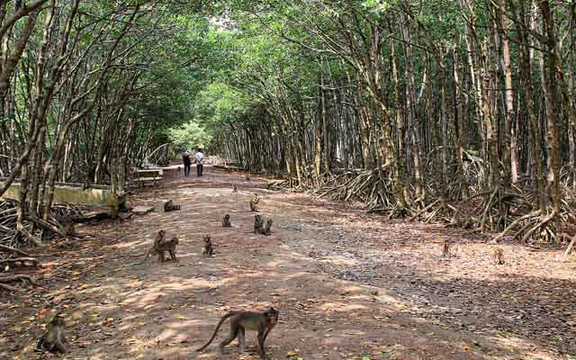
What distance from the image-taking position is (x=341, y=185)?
872 inches

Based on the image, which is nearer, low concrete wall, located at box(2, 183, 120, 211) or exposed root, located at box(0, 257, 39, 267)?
exposed root, located at box(0, 257, 39, 267)

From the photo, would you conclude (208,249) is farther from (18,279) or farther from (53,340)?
(53,340)

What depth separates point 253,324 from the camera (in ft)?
16.3

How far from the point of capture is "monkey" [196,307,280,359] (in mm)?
4910

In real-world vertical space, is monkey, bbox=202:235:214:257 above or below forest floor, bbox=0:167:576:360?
above

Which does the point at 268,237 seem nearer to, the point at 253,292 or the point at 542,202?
the point at 253,292

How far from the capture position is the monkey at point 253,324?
193 inches

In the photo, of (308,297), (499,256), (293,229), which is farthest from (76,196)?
(499,256)

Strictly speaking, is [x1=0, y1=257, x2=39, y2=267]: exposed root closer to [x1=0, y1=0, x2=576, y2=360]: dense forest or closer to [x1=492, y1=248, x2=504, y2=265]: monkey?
[x1=0, y1=0, x2=576, y2=360]: dense forest

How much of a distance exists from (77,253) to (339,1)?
8455 millimetres

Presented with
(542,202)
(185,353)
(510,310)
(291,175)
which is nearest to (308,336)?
(185,353)

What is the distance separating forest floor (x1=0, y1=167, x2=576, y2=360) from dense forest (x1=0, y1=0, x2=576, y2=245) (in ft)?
6.34

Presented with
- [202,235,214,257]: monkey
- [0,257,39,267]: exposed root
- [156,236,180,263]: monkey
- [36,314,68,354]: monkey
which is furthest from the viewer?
[202,235,214,257]: monkey

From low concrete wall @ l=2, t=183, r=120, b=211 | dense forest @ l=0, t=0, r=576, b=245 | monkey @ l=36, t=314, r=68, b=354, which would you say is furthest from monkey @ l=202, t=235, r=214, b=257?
low concrete wall @ l=2, t=183, r=120, b=211
